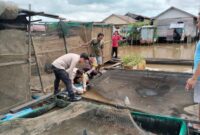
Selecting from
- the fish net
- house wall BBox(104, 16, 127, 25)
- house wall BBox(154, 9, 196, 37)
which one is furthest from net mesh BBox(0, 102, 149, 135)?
house wall BBox(104, 16, 127, 25)

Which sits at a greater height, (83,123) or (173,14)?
(173,14)

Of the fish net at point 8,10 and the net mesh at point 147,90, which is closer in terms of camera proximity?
the fish net at point 8,10

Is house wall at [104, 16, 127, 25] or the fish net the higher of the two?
house wall at [104, 16, 127, 25]

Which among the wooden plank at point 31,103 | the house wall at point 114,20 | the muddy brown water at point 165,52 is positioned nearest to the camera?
the wooden plank at point 31,103

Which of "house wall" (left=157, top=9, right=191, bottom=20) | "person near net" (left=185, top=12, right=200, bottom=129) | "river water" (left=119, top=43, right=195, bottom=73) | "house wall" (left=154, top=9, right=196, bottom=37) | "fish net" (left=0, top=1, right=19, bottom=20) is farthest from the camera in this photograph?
"house wall" (left=157, top=9, right=191, bottom=20)

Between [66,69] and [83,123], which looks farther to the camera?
[66,69]

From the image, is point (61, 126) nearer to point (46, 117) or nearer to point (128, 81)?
point (46, 117)

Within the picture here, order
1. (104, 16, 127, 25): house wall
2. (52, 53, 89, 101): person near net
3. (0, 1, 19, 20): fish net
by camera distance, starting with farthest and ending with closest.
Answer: (104, 16, 127, 25): house wall
(52, 53, 89, 101): person near net
(0, 1, 19, 20): fish net

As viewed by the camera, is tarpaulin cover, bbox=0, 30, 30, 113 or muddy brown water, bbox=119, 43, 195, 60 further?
muddy brown water, bbox=119, 43, 195, 60

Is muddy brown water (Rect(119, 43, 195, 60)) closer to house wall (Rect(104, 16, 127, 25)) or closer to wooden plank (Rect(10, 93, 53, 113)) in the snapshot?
wooden plank (Rect(10, 93, 53, 113))

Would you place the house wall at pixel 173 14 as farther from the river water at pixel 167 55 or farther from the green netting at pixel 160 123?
the green netting at pixel 160 123

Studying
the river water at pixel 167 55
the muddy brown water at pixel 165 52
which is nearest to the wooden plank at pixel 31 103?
the river water at pixel 167 55

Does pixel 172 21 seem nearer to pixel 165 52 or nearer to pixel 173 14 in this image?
pixel 173 14

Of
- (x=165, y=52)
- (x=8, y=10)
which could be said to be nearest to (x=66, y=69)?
(x=8, y=10)
